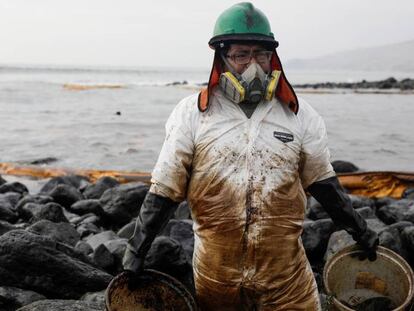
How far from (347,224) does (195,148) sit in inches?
46.1

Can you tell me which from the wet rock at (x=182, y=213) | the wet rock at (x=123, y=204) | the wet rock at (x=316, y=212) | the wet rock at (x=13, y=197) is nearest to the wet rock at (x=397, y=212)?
the wet rock at (x=316, y=212)

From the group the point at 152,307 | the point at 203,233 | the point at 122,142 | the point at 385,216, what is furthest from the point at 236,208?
the point at 122,142

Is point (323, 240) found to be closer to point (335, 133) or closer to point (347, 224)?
point (347, 224)

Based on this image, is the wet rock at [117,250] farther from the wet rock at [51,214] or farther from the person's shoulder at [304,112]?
the person's shoulder at [304,112]

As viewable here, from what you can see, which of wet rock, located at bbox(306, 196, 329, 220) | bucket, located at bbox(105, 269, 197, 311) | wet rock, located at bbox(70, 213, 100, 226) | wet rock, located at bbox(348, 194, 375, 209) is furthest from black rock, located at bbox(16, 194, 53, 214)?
bucket, located at bbox(105, 269, 197, 311)

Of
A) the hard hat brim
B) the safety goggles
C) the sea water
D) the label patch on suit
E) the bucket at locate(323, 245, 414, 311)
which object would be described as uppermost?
the hard hat brim

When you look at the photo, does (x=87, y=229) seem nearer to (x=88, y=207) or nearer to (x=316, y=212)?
(x=88, y=207)

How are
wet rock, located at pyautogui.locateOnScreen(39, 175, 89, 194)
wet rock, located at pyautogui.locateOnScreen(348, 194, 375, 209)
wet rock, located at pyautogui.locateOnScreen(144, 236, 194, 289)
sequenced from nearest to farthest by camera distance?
wet rock, located at pyautogui.locateOnScreen(144, 236, 194, 289) → wet rock, located at pyautogui.locateOnScreen(348, 194, 375, 209) → wet rock, located at pyautogui.locateOnScreen(39, 175, 89, 194)

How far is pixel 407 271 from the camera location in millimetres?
3379

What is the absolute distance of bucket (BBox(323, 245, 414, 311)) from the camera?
Answer: 11.3 ft

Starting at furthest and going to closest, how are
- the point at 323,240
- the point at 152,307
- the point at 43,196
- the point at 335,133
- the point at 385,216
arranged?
1. the point at 335,133
2. the point at 43,196
3. the point at 385,216
4. the point at 323,240
5. the point at 152,307

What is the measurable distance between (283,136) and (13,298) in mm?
2665

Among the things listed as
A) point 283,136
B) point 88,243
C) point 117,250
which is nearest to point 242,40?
point 283,136

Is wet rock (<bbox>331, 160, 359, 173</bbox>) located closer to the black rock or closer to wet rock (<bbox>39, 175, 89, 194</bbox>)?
wet rock (<bbox>39, 175, 89, 194</bbox>)
